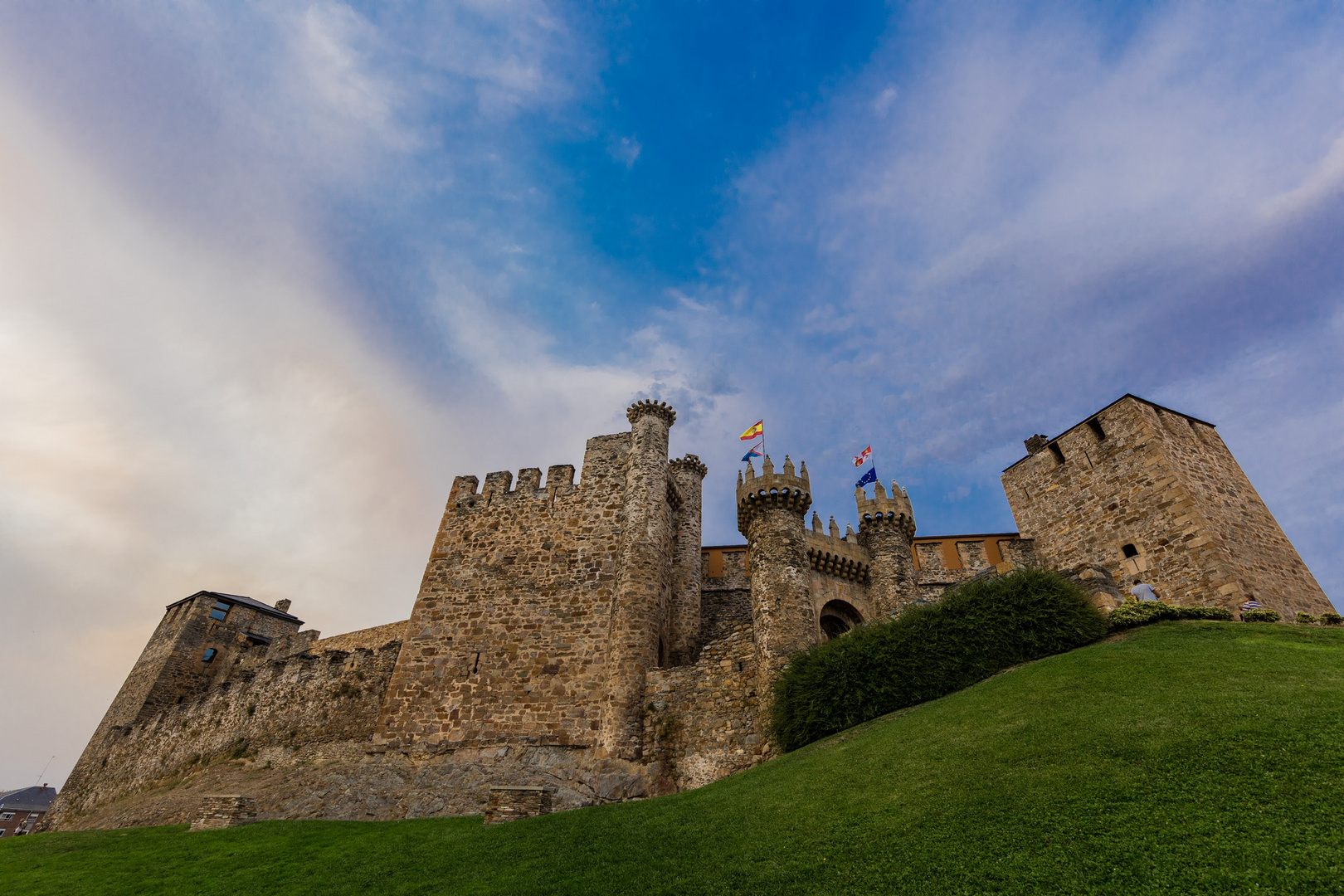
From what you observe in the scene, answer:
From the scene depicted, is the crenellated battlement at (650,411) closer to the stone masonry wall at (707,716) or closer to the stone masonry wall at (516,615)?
the stone masonry wall at (516,615)

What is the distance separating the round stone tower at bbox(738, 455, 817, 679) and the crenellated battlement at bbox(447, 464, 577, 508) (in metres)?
6.92

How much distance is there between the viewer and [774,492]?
71.3 feet

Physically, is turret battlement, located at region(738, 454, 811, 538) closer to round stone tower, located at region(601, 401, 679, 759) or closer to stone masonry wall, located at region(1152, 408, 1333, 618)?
round stone tower, located at region(601, 401, 679, 759)

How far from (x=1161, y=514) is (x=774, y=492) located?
38.7 ft

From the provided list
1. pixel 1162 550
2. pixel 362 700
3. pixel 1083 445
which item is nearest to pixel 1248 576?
pixel 1162 550

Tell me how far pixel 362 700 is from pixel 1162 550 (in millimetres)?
27629

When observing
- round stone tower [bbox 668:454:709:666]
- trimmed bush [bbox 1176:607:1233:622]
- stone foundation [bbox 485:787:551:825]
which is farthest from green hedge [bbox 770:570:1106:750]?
round stone tower [bbox 668:454:709:666]

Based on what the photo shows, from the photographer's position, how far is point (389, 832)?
503 inches

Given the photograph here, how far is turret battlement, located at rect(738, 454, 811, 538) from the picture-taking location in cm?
2178

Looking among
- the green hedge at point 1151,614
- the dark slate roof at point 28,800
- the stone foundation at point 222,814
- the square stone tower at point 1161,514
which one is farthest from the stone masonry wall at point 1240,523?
the dark slate roof at point 28,800

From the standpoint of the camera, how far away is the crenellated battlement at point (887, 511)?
2648 centimetres

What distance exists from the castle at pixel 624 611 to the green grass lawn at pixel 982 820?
401 cm

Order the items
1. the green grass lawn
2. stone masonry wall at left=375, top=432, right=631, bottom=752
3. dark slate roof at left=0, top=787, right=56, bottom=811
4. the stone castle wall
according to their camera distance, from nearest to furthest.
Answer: the green grass lawn < stone masonry wall at left=375, top=432, right=631, bottom=752 < the stone castle wall < dark slate roof at left=0, top=787, right=56, bottom=811

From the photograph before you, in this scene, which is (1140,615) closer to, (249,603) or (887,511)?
(887,511)
